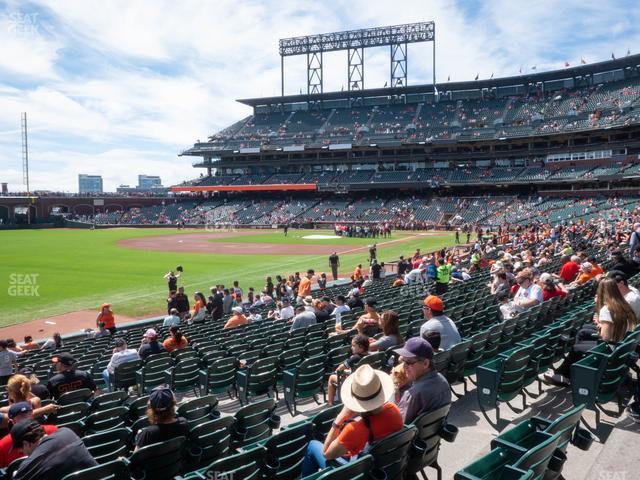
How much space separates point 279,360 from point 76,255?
39982mm

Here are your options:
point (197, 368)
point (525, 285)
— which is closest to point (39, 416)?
point (197, 368)

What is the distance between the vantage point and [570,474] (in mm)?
5027

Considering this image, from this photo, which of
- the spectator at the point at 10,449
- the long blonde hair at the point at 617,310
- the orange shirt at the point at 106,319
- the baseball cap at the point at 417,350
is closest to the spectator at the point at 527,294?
the long blonde hair at the point at 617,310

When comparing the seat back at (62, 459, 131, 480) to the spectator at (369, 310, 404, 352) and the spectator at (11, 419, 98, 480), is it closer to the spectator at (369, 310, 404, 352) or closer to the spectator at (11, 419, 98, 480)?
the spectator at (11, 419, 98, 480)

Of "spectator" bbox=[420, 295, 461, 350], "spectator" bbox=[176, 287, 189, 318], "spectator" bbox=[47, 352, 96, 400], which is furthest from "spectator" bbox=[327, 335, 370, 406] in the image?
"spectator" bbox=[176, 287, 189, 318]

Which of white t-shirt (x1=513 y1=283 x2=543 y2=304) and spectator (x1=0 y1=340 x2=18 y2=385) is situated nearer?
white t-shirt (x1=513 y1=283 x2=543 y2=304)

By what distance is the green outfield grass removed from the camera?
24.6 meters

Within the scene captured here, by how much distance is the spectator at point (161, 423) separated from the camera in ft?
16.3

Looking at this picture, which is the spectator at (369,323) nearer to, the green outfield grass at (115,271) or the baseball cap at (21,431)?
the baseball cap at (21,431)

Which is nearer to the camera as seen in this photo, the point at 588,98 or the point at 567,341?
the point at 567,341

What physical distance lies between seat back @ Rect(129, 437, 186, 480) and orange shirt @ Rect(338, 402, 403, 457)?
1.73 meters

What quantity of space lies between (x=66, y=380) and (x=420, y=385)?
6026mm

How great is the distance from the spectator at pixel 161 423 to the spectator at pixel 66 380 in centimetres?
380

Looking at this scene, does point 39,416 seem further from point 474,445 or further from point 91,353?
point 91,353
